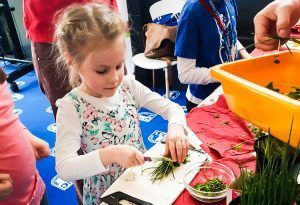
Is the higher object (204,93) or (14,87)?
(204,93)

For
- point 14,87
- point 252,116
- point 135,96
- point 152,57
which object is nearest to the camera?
point 252,116

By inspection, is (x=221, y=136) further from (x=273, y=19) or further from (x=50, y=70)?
(x=50, y=70)

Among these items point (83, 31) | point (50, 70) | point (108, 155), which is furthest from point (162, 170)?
point (50, 70)

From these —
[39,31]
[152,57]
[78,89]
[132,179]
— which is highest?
[39,31]

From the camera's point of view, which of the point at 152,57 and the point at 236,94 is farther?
the point at 152,57

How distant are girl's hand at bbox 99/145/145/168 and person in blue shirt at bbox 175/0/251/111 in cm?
72

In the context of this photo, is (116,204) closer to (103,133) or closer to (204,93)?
(103,133)

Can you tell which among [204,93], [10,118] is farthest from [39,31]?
[204,93]

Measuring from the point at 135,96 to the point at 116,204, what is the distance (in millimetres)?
529

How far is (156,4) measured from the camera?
2889mm

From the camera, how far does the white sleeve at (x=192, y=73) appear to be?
57.7 inches

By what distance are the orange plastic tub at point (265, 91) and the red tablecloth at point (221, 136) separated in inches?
7.9

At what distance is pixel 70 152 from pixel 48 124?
77.3 inches

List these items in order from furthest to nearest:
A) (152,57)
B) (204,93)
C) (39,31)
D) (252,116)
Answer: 1. (152,57)
2. (204,93)
3. (39,31)
4. (252,116)
